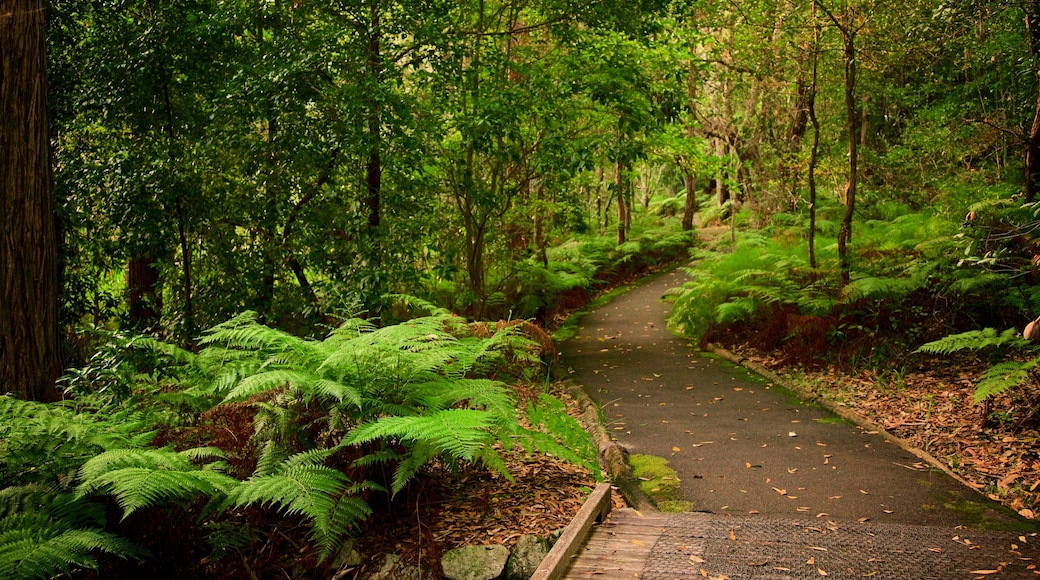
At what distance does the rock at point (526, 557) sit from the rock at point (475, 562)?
0.05m

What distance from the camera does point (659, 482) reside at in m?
6.21

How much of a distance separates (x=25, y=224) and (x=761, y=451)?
7.23m

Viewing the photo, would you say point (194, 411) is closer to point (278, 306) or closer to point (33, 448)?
point (33, 448)

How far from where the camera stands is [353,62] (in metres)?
8.18

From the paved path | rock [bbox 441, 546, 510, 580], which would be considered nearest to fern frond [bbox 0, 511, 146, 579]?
rock [bbox 441, 546, 510, 580]

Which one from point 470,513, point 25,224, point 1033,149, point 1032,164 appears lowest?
point 470,513

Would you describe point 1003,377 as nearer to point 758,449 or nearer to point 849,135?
point 758,449

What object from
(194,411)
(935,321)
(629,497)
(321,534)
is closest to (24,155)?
(194,411)

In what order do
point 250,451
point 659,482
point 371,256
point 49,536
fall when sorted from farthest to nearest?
point 371,256, point 659,482, point 250,451, point 49,536

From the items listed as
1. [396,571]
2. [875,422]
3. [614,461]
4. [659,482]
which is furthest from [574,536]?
[875,422]

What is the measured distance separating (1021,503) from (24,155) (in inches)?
353

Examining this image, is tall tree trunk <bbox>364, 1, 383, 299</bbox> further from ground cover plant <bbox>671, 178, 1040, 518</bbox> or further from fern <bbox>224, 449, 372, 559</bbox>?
ground cover plant <bbox>671, 178, 1040, 518</bbox>

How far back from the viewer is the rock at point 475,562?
4.26 m

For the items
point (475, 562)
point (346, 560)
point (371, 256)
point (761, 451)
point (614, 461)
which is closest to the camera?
point (475, 562)
